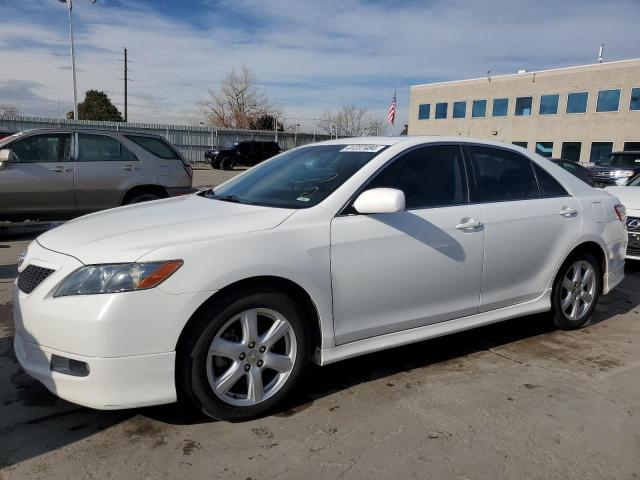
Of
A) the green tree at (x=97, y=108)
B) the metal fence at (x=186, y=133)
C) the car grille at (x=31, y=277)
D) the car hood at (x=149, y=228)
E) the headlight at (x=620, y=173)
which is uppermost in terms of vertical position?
the green tree at (x=97, y=108)

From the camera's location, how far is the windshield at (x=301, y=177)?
3381 millimetres

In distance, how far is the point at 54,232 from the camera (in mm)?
3199

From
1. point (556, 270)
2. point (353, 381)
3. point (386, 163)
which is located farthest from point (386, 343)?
point (556, 270)

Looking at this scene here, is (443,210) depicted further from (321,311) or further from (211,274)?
(211,274)

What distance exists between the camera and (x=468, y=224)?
3.68m

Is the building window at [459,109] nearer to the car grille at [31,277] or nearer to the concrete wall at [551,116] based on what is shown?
the concrete wall at [551,116]

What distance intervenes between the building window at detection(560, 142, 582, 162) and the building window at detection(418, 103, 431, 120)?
13909 millimetres

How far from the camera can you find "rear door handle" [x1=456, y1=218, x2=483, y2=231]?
12.0 feet

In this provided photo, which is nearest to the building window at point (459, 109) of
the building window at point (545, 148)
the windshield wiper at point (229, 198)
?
the building window at point (545, 148)

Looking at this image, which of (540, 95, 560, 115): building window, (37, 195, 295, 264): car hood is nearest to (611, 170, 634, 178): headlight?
(37, 195, 295, 264): car hood

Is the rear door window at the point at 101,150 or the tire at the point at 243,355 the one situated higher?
the rear door window at the point at 101,150

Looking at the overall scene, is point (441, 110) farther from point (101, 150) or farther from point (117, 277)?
point (117, 277)

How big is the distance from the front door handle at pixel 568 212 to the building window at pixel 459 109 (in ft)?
151

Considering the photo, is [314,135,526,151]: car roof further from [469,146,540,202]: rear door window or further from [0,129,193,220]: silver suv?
[0,129,193,220]: silver suv
